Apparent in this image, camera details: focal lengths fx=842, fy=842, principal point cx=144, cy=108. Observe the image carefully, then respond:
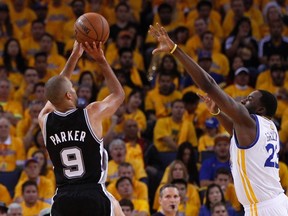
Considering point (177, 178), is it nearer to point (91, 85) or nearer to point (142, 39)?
point (91, 85)

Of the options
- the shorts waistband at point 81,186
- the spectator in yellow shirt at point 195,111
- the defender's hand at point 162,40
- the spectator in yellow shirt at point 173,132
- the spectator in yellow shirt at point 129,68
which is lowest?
the shorts waistband at point 81,186

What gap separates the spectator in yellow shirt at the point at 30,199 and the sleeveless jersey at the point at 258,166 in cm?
461

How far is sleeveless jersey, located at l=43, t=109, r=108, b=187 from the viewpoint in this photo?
687 centimetres

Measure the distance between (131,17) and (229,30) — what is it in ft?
6.01

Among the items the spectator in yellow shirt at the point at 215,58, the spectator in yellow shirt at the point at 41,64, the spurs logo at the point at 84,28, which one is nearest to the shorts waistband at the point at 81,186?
the spurs logo at the point at 84,28

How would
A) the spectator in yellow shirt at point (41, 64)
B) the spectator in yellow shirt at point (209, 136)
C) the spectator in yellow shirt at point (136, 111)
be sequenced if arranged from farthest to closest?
the spectator in yellow shirt at point (41, 64), the spectator in yellow shirt at point (136, 111), the spectator in yellow shirt at point (209, 136)

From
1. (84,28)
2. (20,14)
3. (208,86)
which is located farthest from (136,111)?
(208,86)

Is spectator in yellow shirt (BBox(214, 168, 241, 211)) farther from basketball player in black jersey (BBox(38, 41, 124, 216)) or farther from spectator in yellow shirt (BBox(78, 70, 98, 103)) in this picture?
basketball player in black jersey (BBox(38, 41, 124, 216))

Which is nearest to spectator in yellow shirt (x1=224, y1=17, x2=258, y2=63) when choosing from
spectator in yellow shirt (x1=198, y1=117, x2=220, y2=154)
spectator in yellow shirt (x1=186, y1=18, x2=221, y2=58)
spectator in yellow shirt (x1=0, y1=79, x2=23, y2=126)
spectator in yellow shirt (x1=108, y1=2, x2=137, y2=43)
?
spectator in yellow shirt (x1=186, y1=18, x2=221, y2=58)

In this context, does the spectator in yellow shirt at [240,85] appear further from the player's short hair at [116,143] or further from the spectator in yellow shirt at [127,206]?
the spectator in yellow shirt at [127,206]

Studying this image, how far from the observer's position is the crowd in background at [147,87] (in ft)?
37.5

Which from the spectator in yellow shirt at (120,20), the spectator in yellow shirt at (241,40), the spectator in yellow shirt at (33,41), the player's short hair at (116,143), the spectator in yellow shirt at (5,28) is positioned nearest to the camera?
the player's short hair at (116,143)

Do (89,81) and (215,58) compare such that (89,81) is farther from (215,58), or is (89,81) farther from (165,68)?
(215,58)

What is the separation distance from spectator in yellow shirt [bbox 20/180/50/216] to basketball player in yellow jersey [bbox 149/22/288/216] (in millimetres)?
4599
